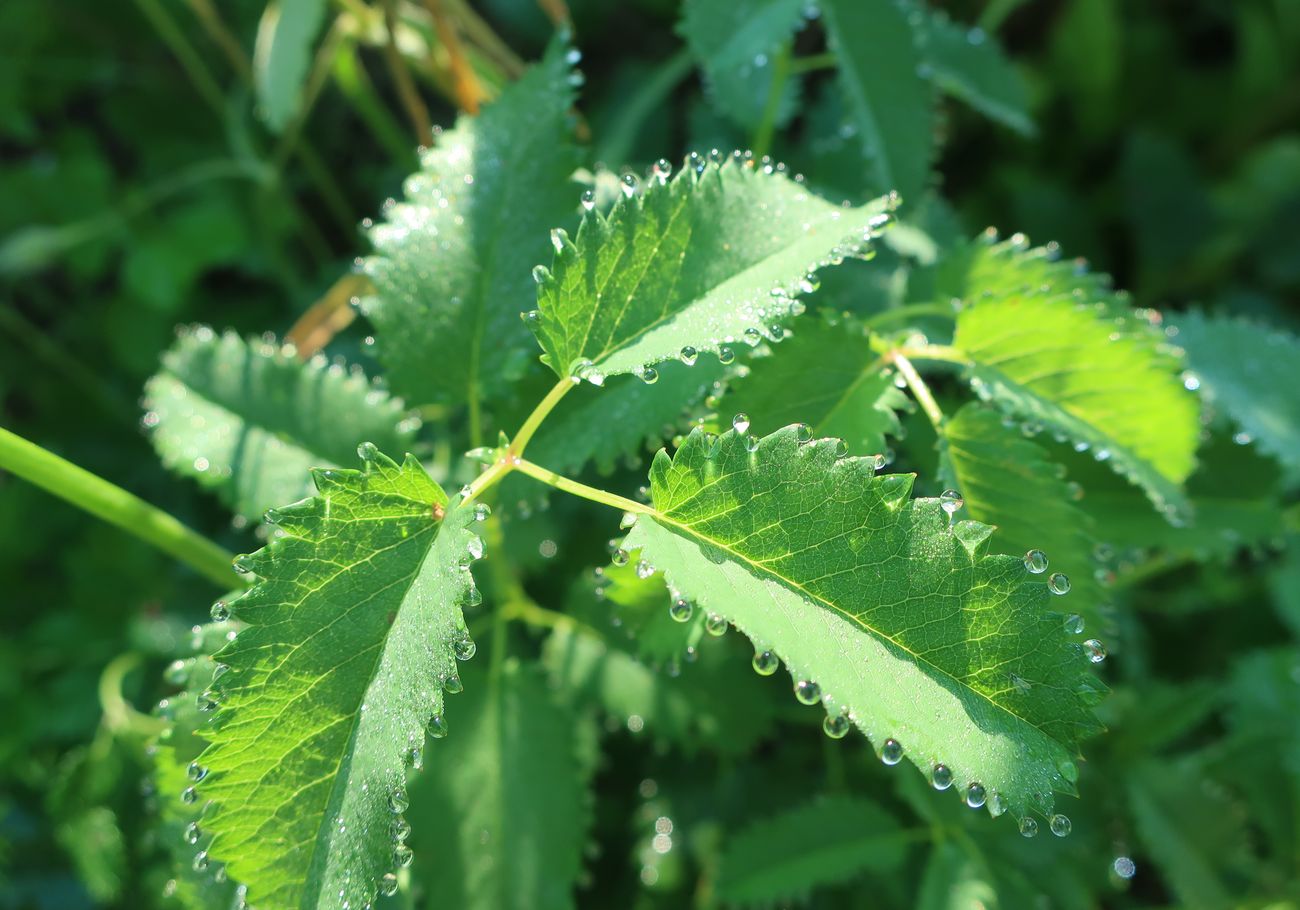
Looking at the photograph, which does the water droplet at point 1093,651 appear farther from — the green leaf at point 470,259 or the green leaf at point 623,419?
the green leaf at point 470,259

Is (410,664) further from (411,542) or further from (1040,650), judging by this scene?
(1040,650)

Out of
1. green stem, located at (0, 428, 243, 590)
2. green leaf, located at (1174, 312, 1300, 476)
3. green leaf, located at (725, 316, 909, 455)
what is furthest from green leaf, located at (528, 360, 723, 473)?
green leaf, located at (1174, 312, 1300, 476)

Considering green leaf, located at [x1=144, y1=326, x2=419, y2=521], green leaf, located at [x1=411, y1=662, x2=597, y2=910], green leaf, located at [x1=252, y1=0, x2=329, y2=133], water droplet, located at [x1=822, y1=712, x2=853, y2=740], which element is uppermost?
green leaf, located at [x1=252, y1=0, x2=329, y2=133]

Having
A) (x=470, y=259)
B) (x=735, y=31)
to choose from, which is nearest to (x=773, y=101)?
(x=735, y=31)

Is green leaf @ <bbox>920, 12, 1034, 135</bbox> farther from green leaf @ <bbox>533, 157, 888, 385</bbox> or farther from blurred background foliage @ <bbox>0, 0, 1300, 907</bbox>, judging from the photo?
green leaf @ <bbox>533, 157, 888, 385</bbox>

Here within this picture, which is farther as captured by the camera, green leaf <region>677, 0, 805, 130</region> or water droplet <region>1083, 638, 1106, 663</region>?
green leaf <region>677, 0, 805, 130</region>

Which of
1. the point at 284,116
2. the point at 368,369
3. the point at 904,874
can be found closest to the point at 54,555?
the point at 368,369

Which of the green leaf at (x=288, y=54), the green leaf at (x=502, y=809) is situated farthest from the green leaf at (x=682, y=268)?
the green leaf at (x=288, y=54)

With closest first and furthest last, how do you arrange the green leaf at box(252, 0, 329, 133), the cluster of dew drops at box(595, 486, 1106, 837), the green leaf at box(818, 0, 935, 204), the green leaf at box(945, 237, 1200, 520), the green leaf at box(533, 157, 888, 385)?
the cluster of dew drops at box(595, 486, 1106, 837), the green leaf at box(533, 157, 888, 385), the green leaf at box(945, 237, 1200, 520), the green leaf at box(818, 0, 935, 204), the green leaf at box(252, 0, 329, 133)
